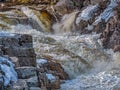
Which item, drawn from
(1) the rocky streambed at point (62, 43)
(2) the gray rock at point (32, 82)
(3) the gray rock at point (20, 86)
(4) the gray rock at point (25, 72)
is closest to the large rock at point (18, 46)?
(1) the rocky streambed at point (62, 43)

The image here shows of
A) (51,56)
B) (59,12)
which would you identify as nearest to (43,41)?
(51,56)

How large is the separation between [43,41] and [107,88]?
6.62 meters

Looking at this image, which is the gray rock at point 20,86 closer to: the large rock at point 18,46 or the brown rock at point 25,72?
the brown rock at point 25,72

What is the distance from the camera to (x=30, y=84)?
30.0ft

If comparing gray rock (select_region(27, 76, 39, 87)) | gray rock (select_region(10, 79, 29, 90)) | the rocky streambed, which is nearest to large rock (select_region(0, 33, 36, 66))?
the rocky streambed

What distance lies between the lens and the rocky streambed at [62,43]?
10922 millimetres

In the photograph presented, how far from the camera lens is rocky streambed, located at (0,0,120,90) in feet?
35.8

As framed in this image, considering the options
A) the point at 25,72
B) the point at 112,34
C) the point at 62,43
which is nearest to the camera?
the point at 25,72

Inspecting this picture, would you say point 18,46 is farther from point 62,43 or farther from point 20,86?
point 62,43

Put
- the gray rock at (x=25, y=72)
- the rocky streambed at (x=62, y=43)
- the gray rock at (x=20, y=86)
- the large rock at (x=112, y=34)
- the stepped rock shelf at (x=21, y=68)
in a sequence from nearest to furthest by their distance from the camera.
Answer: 1. the gray rock at (x=20, y=86)
2. the stepped rock shelf at (x=21, y=68)
3. the gray rock at (x=25, y=72)
4. the rocky streambed at (x=62, y=43)
5. the large rock at (x=112, y=34)

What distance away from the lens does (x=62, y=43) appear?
17.4 metres

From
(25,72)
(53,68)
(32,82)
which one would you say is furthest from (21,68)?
(53,68)

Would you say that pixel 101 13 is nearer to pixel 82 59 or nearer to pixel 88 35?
pixel 88 35

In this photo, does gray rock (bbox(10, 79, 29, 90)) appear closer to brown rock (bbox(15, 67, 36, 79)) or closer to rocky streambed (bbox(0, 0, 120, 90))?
rocky streambed (bbox(0, 0, 120, 90))
